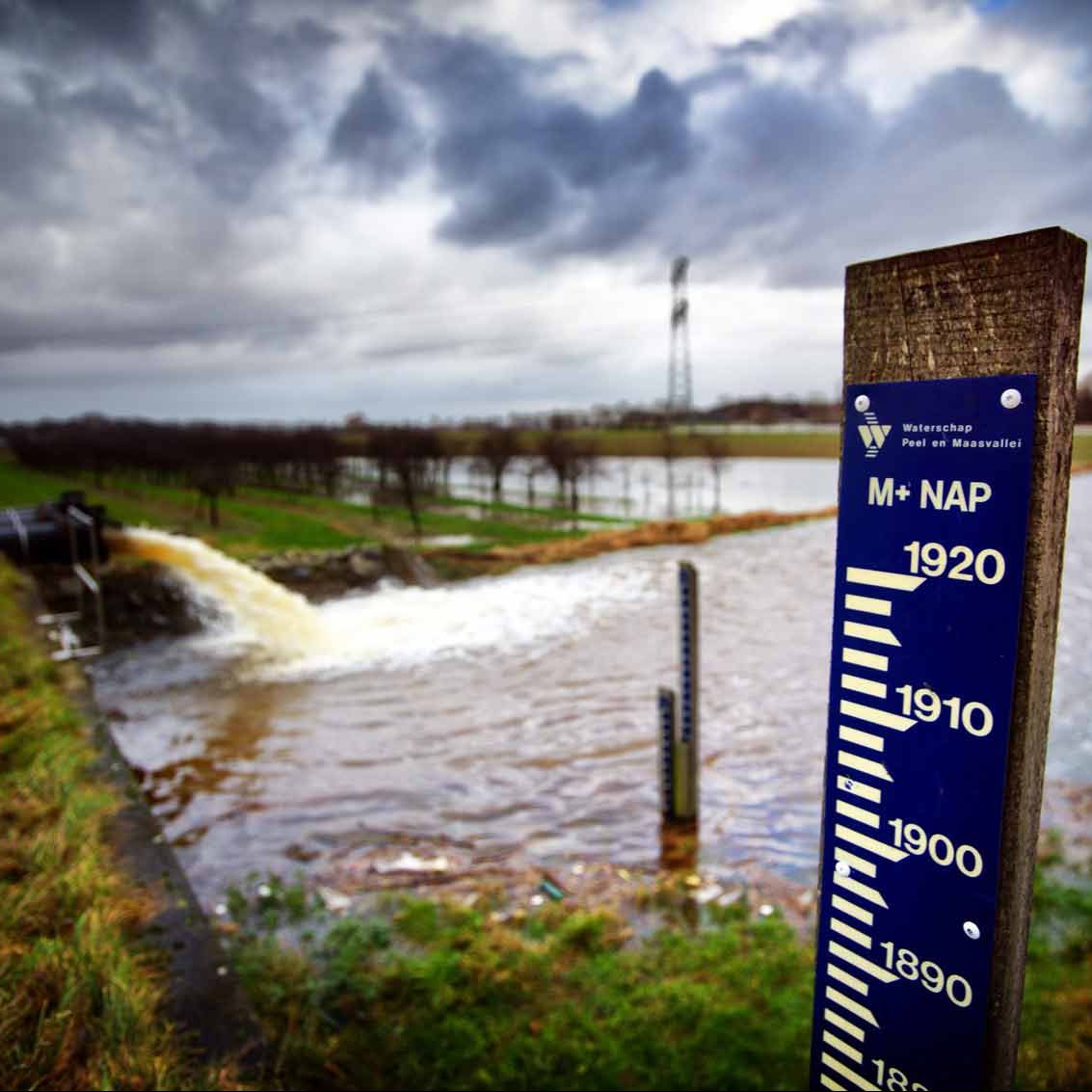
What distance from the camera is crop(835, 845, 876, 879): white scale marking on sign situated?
1.95 m

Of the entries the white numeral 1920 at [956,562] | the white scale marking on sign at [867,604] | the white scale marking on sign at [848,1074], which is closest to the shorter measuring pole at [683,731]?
the white scale marking on sign at [848,1074]

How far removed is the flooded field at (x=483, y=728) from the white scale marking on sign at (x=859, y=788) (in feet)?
16.4

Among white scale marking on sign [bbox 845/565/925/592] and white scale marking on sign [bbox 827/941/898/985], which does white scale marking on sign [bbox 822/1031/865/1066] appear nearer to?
white scale marking on sign [bbox 827/941/898/985]

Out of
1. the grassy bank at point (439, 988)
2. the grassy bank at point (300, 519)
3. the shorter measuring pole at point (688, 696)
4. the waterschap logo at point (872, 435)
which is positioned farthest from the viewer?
the grassy bank at point (300, 519)

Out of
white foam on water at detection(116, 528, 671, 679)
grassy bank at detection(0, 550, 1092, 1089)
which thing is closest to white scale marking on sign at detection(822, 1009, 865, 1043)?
grassy bank at detection(0, 550, 1092, 1089)

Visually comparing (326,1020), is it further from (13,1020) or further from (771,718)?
(771,718)

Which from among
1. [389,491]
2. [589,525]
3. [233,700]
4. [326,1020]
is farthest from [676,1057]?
[389,491]

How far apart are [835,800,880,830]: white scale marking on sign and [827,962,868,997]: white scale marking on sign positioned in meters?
0.42

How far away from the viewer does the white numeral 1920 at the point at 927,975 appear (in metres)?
1.83

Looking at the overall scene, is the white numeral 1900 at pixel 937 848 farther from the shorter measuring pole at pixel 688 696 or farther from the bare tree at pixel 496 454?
the bare tree at pixel 496 454

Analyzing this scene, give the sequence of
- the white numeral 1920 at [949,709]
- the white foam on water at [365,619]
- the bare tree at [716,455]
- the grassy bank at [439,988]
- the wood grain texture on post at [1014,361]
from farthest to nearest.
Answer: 1. the bare tree at [716,455]
2. the white foam on water at [365,619]
3. the grassy bank at [439,988]
4. the white numeral 1920 at [949,709]
5. the wood grain texture on post at [1014,361]

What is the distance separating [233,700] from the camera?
11.5m

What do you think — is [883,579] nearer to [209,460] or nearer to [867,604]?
[867,604]

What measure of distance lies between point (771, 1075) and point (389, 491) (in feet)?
123
